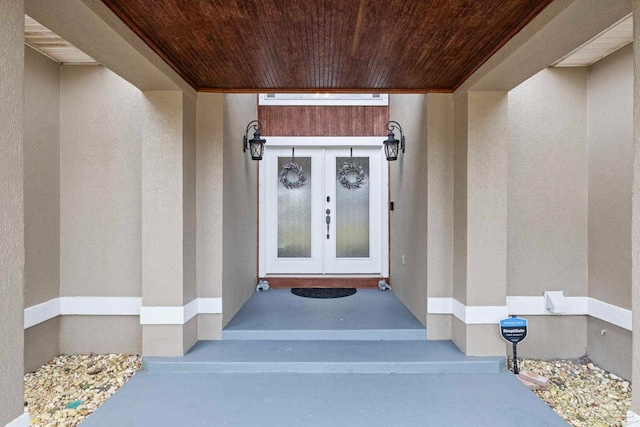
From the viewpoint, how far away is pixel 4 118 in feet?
4.67

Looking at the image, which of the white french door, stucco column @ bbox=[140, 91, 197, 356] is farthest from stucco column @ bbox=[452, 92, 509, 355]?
stucco column @ bbox=[140, 91, 197, 356]

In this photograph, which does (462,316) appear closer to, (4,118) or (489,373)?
(489,373)

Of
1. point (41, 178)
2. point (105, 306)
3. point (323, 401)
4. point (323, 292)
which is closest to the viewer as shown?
point (323, 401)

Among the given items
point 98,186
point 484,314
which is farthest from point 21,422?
point 484,314

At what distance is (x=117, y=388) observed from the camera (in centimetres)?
322

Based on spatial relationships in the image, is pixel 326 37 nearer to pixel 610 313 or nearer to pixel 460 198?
pixel 460 198

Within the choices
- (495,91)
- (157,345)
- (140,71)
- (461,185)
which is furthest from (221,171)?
(495,91)

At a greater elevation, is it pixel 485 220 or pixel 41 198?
pixel 41 198

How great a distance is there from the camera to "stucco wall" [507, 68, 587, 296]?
3734 millimetres

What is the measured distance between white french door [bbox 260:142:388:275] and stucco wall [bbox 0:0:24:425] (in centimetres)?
396

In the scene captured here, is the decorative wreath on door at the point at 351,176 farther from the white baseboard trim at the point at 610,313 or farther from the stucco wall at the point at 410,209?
the white baseboard trim at the point at 610,313

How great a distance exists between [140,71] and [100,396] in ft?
8.86

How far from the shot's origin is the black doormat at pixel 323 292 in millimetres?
4840

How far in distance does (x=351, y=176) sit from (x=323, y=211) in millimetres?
672
